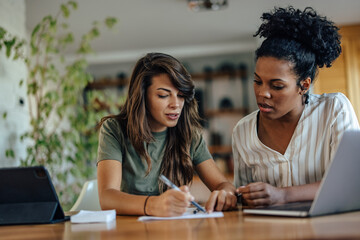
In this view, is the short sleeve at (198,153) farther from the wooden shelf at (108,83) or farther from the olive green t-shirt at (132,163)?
the wooden shelf at (108,83)

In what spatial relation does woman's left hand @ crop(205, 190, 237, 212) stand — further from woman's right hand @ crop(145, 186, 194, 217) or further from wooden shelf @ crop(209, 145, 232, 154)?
wooden shelf @ crop(209, 145, 232, 154)

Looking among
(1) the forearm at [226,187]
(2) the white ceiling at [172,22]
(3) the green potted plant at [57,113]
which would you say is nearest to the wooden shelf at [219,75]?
(2) the white ceiling at [172,22]

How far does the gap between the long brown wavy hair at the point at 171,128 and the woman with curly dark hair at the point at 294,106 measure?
266mm

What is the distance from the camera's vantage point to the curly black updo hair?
156 cm

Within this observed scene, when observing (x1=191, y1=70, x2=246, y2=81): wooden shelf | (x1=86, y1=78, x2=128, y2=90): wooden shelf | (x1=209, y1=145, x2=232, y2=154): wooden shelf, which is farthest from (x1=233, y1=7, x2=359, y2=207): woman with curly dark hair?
(x1=86, y1=78, x2=128, y2=90): wooden shelf

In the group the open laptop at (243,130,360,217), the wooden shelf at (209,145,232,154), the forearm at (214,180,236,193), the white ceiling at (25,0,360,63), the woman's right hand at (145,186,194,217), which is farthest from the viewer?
the wooden shelf at (209,145,232,154)

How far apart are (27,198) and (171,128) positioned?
0.73 metres

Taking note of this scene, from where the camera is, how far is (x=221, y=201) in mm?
1307

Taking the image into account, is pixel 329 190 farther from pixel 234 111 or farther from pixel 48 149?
pixel 234 111

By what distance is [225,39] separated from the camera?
19.6ft

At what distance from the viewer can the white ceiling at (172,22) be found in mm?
4316

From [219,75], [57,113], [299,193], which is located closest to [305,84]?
[299,193]

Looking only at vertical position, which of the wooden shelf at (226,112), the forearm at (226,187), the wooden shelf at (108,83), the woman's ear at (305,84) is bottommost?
the forearm at (226,187)

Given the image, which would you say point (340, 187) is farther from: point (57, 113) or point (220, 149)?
point (220, 149)
